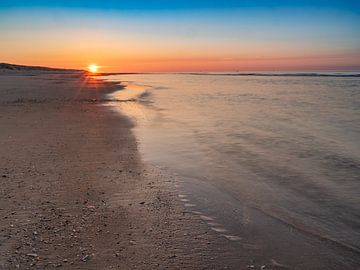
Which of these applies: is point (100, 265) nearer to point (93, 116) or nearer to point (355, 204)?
point (355, 204)

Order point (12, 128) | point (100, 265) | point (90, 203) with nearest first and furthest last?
1. point (100, 265)
2. point (90, 203)
3. point (12, 128)

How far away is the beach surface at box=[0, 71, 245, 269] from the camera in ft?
15.1

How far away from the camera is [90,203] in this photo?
6.42 metres

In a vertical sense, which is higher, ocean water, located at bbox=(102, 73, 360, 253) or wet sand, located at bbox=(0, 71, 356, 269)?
wet sand, located at bbox=(0, 71, 356, 269)

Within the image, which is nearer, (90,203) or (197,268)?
(197,268)

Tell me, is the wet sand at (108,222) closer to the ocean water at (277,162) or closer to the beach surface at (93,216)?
the beach surface at (93,216)

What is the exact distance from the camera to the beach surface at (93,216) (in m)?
4.61

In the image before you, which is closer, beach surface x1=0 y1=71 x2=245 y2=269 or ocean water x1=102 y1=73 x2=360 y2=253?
beach surface x1=0 y1=71 x2=245 y2=269

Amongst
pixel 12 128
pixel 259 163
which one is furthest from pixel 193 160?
pixel 12 128

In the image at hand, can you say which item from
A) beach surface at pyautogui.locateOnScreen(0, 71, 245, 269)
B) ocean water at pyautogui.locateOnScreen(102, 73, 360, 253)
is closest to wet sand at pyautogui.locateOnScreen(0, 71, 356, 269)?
beach surface at pyautogui.locateOnScreen(0, 71, 245, 269)

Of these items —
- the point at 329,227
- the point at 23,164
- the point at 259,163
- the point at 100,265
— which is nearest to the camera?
the point at 100,265

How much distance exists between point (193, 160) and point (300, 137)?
5735 millimetres

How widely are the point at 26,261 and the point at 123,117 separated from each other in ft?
45.2

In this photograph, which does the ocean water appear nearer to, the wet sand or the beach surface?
the wet sand
